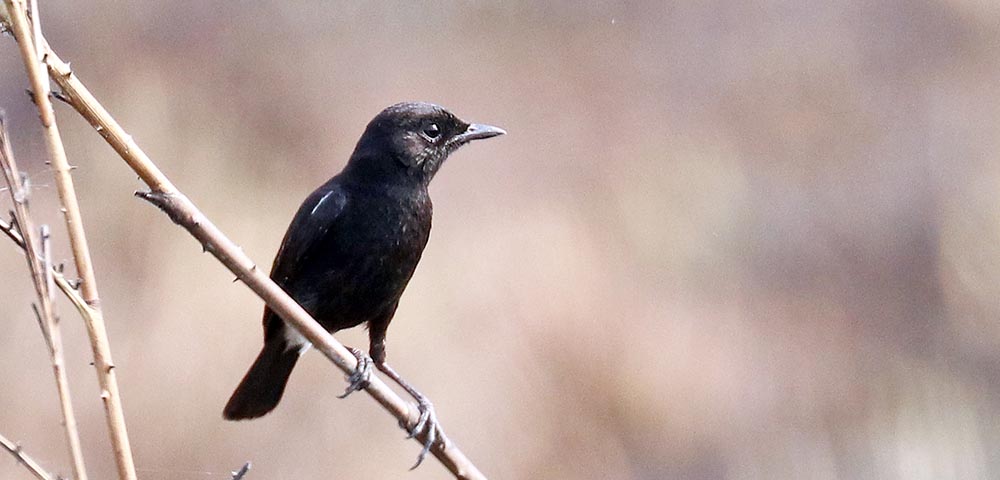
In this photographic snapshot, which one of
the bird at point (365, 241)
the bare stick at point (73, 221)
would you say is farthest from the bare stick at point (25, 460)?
the bird at point (365, 241)

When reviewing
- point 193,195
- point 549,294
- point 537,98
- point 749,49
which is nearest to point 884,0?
point 749,49

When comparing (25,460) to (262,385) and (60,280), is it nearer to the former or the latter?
(60,280)

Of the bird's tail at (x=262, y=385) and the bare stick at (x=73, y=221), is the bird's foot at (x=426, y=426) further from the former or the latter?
the bare stick at (x=73, y=221)

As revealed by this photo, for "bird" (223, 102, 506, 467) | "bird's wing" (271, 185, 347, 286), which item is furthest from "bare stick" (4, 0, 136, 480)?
"bird's wing" (271, 185, 347, 286)

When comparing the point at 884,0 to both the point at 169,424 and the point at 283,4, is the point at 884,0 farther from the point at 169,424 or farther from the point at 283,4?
the point at 169,424

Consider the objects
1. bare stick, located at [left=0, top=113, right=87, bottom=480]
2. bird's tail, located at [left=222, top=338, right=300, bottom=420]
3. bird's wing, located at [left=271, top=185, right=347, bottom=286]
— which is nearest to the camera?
bare stick, located at [left=0, top=113, right=87, bottom=480]

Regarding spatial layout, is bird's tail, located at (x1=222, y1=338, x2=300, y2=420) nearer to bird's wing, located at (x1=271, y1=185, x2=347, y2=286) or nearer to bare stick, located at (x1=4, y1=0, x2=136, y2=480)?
bird's wing, located at (x1=271, y1=185, x2=347, y2=286)

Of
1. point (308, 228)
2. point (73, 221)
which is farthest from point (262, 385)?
point (73, 221)
